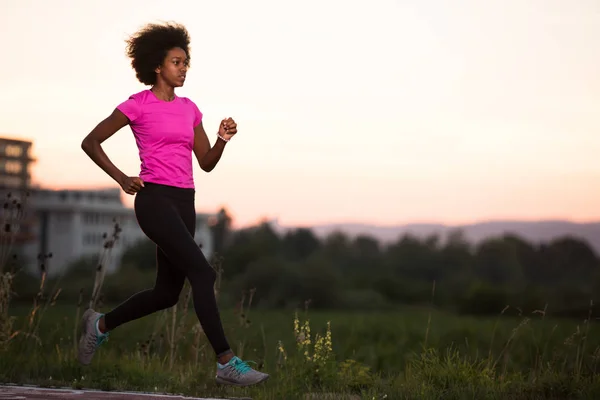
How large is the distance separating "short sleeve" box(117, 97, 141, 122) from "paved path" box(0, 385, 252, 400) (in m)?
1.81

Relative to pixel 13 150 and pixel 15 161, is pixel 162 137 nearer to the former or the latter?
pixel 15 161

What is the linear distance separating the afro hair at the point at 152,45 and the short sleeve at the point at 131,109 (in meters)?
0.32

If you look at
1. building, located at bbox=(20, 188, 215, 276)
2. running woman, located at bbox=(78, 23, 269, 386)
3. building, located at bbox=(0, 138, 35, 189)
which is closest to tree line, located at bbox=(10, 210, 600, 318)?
building, located at bbox=(20, 188, 215, 276)

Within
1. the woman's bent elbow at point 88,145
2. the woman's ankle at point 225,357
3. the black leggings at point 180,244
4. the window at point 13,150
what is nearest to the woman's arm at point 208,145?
the black leggings at point 180,244

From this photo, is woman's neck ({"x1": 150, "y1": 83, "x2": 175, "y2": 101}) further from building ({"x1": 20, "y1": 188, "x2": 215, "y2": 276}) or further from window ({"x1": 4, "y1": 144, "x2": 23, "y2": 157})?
window ({"x1": 4, "y1": 144, "x2": 23, "y2": 157})

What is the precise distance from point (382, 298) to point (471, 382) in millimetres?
65361

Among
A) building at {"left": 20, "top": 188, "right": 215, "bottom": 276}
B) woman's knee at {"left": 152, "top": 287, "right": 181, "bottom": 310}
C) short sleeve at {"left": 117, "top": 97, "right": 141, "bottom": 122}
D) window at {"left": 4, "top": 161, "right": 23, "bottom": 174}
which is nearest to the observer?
short sleeve at {"left": 117, "top": 97, "right": 141, "bottom": 122}

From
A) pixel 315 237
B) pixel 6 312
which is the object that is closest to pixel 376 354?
pixel 6 312

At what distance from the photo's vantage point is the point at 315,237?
109 metres

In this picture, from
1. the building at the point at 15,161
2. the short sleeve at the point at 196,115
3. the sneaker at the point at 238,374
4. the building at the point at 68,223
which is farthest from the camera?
the building at the point at 68,223

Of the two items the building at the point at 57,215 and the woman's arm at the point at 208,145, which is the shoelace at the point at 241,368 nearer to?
the woman's arm at the point at 208,145

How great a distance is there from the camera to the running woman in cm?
582

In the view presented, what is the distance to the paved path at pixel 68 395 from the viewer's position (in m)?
5.74

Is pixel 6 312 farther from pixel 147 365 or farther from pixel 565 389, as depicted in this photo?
pixel 565 389
